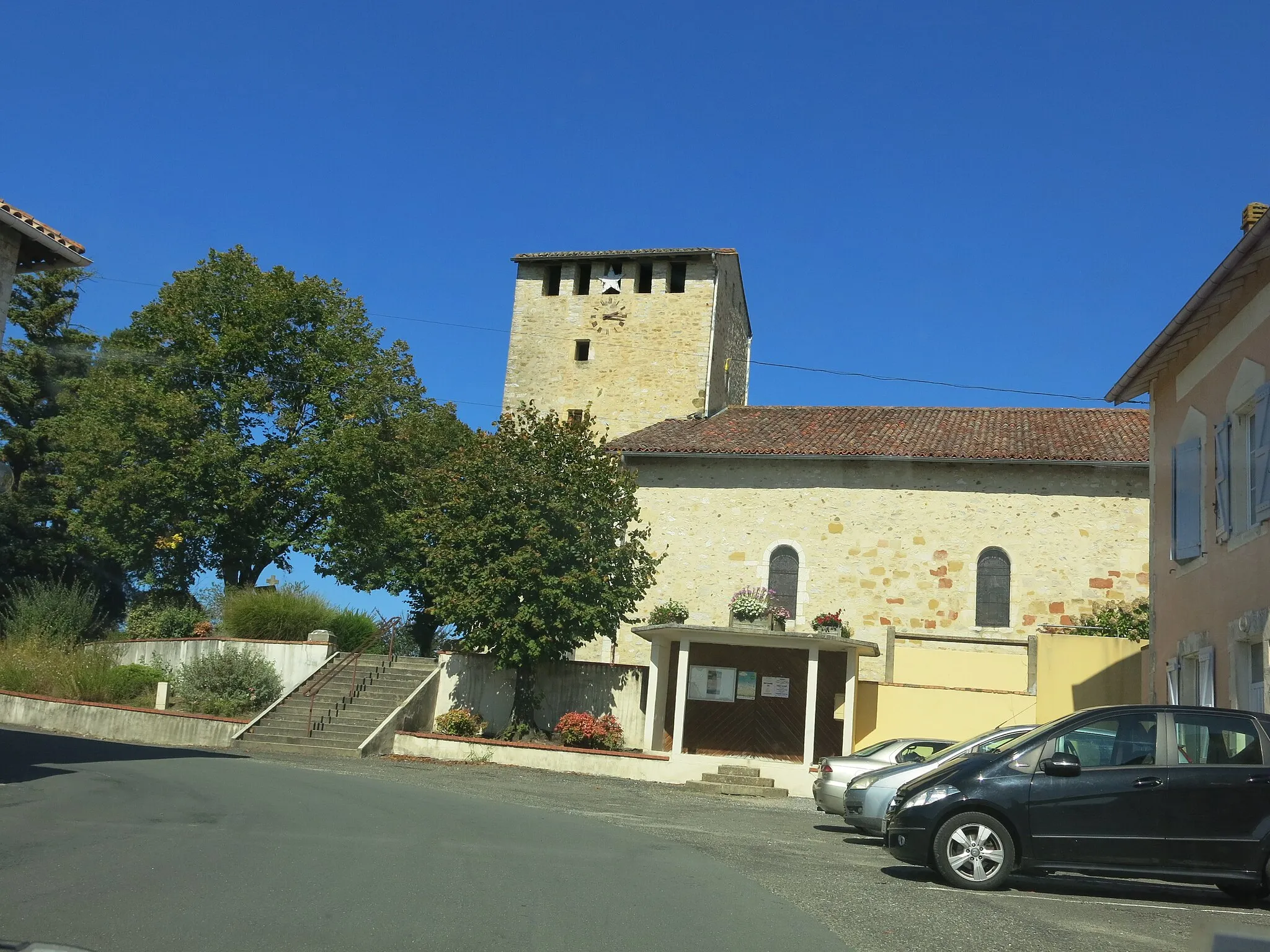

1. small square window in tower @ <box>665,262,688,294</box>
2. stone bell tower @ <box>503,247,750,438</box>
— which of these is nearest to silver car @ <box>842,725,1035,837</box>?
stone bell tower @ <box>503,247,750,438</box>

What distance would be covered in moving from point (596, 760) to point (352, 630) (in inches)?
462

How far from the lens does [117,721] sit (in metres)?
25.6

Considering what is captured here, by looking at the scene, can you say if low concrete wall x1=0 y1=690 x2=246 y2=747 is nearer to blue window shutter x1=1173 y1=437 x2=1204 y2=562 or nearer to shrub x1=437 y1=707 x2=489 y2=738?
shrub x1=437 y1=707 x2=489 y2=738

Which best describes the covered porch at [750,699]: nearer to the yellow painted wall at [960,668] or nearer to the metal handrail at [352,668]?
the yellow painted wall at [960,668]

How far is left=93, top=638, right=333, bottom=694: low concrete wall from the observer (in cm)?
2838

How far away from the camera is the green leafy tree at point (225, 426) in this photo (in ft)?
108

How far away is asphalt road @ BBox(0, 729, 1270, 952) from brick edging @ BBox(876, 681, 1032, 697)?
9.90 m

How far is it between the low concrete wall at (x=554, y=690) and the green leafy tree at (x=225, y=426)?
8.68 m

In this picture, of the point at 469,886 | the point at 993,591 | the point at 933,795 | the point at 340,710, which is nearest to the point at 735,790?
the point at 993,591

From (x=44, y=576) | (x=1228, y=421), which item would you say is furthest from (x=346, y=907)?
(x=44, y=576)

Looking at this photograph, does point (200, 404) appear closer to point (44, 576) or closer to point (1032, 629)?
point (44, 576)

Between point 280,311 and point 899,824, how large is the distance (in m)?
29.6

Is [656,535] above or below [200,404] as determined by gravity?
below

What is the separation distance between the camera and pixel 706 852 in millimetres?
11023
